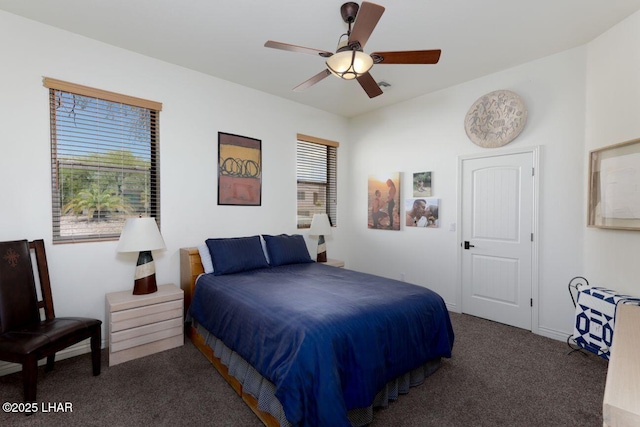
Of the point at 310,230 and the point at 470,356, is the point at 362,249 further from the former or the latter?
the point at 470,356

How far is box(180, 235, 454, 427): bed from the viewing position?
163 cm

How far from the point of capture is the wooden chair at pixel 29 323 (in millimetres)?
1946

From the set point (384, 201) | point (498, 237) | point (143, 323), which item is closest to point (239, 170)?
point (143, 323)

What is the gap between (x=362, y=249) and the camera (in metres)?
4.98

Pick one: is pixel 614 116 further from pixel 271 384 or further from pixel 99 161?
pixel 99 161

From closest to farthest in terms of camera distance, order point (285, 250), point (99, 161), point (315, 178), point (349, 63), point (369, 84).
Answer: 1. point (349, 63)
2. point (369, 84)
3. point (99, 161)
4. point (285, 250)
5. point (315, 178)

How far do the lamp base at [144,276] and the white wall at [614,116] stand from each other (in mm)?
4174

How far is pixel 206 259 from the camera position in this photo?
3.21 meters

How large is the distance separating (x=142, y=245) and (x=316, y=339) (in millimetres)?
1954

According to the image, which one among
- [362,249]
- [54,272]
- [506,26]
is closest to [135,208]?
[54,272]

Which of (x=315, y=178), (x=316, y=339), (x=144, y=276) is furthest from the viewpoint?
(x=315, y=178)

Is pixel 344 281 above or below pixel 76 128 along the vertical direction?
below

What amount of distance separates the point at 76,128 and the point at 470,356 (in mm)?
4225

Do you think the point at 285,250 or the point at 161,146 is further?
the point at 285,250
